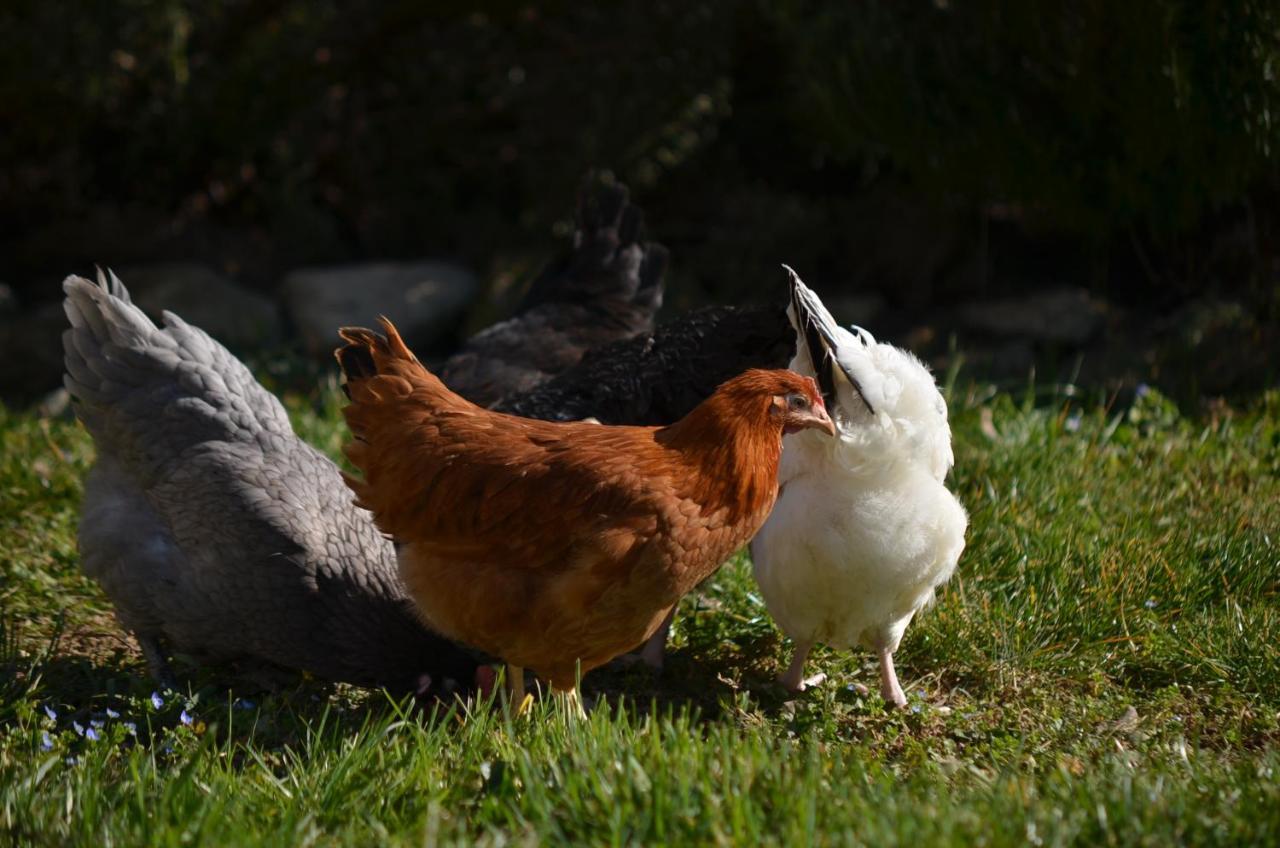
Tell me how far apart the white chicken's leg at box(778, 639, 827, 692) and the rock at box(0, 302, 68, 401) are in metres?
5.51

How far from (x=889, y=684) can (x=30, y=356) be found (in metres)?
6.14

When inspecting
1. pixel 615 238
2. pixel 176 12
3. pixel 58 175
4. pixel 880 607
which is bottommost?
pixel 880 607

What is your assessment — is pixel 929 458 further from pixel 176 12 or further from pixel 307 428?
pixel 176 12

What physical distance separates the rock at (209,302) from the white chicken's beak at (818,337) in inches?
193

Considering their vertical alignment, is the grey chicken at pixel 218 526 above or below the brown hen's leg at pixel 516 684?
above

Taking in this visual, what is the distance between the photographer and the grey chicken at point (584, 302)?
511cm

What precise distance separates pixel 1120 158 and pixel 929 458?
3106mm

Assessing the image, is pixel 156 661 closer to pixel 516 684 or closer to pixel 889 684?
pixel 516 684

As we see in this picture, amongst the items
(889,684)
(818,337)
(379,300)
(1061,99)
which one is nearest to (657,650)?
(889,684)

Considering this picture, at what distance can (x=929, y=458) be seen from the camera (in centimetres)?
345

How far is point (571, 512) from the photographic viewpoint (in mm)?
3209

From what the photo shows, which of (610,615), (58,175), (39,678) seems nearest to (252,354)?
(58,175)

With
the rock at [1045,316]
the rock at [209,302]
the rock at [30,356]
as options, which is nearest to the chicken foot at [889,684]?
the rock at [1045,316]

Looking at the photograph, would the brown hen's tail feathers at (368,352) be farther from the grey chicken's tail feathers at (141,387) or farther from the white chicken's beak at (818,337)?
the white chicken's beak at (818,337)
